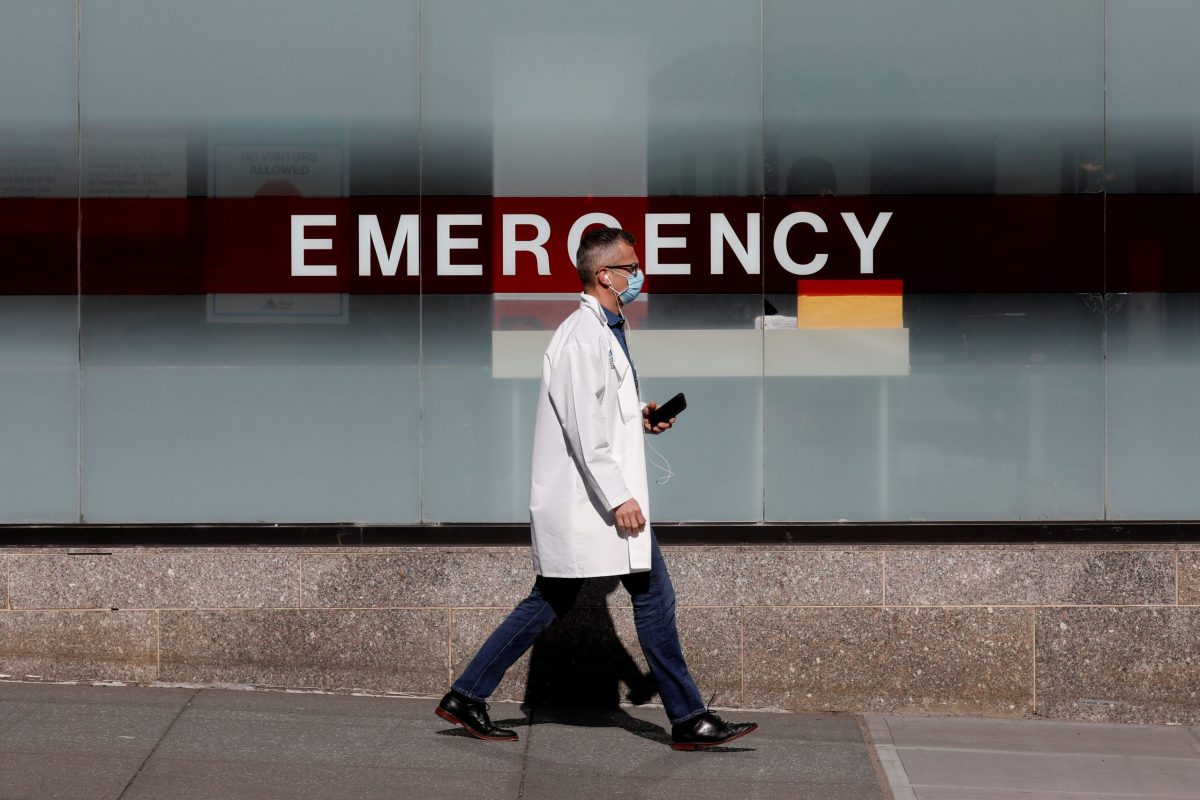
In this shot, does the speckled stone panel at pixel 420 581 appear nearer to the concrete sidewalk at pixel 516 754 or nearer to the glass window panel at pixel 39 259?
the concrete sidewalk at pixel 516 754

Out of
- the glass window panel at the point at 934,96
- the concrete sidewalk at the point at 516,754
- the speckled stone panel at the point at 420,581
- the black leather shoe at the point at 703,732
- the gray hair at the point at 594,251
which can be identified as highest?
the glass window panel at the point at 934,96

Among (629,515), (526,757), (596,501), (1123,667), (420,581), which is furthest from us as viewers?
(420,581)

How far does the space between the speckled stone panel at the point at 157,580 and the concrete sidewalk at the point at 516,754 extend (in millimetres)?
381

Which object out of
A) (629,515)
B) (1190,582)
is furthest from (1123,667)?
(629,515)

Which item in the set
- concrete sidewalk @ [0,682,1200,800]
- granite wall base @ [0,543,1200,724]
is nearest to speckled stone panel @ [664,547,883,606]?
granite wall base @ [0,543,1200,724]

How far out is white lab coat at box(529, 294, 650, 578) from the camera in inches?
224

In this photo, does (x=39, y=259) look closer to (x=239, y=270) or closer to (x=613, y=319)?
(x=239, y=270)

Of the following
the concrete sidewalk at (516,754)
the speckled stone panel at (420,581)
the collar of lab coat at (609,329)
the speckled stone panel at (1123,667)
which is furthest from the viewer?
the speckled stone panel at (420,581)

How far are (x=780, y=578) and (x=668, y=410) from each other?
139 cm

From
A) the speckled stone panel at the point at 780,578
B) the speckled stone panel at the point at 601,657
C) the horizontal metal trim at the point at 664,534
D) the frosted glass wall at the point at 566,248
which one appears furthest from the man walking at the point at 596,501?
the frosted glass wall at the point at 566,248

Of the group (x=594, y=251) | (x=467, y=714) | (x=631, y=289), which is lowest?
(x=467, y=714)

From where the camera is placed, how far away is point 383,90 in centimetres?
723

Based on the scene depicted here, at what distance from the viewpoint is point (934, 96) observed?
23.6ft

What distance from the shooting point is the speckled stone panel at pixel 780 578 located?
6.98 metres
